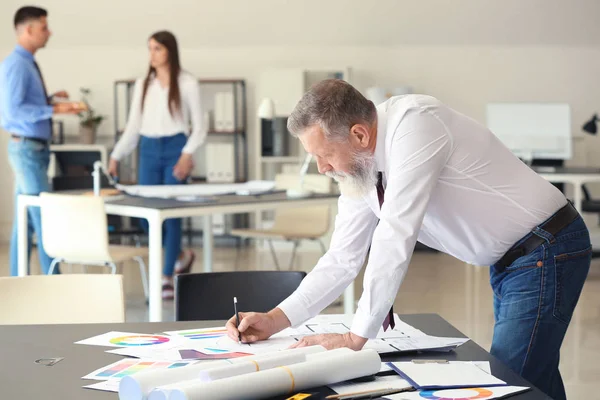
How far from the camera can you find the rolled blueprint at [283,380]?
1.40 meters

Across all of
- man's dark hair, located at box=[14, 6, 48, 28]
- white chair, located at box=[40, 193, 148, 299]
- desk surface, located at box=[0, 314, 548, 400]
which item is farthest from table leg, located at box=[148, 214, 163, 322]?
desk surface, located at box=[0, 314, 548, 400]

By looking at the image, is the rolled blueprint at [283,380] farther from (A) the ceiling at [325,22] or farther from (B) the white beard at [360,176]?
(A) the ceiling at [325,22]

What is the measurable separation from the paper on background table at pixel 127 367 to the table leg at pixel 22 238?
128 inches

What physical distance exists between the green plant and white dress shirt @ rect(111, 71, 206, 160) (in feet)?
9.69

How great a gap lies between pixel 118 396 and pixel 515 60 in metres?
7.81

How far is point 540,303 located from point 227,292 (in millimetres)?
991

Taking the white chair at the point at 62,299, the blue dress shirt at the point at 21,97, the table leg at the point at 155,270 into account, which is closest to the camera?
the white chair at the point at 62,299

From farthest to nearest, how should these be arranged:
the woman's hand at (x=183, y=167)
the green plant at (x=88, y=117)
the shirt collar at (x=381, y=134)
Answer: the green plant at (x=88, y=117)
the woman's hand at (x=183, y=167)
the shirt collar at (x=381, y=134)

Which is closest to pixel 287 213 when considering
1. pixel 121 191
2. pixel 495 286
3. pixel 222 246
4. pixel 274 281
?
pixel 121 191

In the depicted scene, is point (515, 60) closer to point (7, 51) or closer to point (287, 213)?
point (287, 213)

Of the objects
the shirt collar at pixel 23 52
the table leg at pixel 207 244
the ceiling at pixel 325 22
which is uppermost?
the ceiling at pixel 325 22

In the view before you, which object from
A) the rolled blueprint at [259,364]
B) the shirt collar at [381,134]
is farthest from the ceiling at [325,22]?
the rolled blueprint at [259,364]

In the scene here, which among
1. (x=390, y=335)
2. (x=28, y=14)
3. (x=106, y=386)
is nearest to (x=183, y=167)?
(x=28, y=14)

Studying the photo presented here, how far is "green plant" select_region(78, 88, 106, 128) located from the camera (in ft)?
28.0
